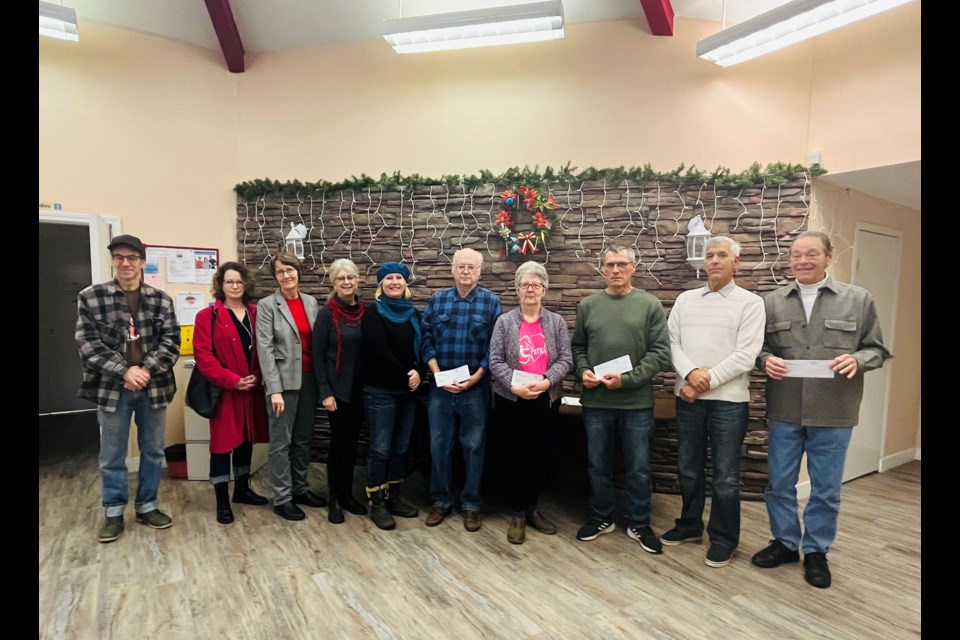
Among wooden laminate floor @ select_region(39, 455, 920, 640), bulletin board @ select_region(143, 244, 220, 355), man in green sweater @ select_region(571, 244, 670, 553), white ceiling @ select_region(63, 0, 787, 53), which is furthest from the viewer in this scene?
bulletin board @ select_region(143, 244, 220, 355)

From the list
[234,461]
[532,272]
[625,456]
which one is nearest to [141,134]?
[234,461]

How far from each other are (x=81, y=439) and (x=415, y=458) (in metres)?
3.44

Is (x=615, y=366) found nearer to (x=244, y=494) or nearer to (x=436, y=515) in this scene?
(x=436, y=515)

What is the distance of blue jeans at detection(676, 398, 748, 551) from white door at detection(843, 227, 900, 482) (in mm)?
1812

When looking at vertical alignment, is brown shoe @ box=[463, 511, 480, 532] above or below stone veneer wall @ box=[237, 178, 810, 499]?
below

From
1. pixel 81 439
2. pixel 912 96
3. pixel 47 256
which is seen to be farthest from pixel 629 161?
pixel 47 256

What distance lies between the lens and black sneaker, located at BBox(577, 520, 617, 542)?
8.55ft

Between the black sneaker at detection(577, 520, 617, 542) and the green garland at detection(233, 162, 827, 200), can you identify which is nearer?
the black sneaker at detection(577, 520, 617, 542)

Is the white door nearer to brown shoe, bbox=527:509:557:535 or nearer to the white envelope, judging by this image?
brown shoe, bbox=527:509:557:535

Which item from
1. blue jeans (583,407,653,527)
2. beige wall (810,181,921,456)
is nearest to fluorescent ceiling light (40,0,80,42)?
blue jeans (583,407,653,527)

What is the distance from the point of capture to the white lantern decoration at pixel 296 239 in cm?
382

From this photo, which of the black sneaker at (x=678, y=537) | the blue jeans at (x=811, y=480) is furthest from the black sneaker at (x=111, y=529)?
the blue jeans at (x=811, y=480)

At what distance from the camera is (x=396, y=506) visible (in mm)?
2879

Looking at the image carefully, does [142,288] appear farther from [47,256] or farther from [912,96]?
[912,96]
